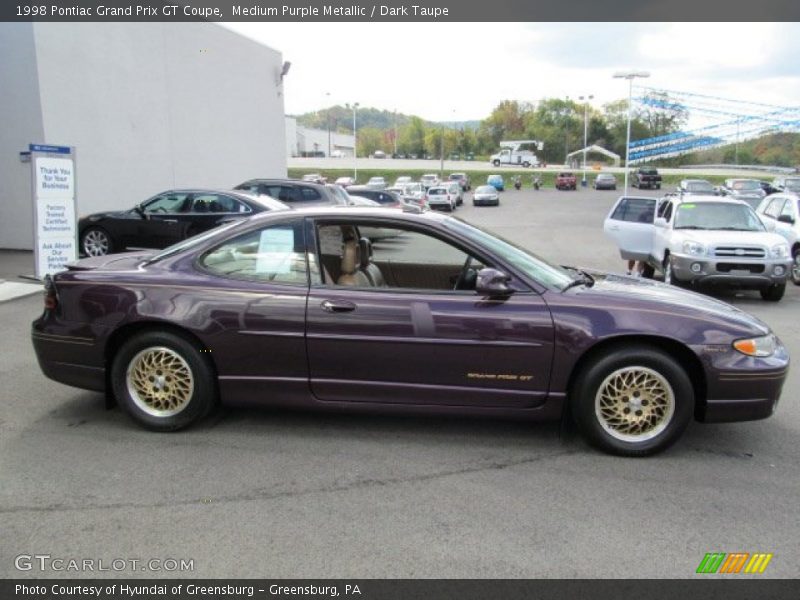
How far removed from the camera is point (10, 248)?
15.2m

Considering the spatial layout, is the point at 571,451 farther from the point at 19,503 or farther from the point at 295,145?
the point at 295,145

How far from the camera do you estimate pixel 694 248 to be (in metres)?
10.3

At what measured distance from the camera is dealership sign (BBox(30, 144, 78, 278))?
1037cm

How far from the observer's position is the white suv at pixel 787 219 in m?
12.7

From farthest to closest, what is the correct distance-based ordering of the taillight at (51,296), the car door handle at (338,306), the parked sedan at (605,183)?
1. the parked sedan at (605,183)
2. the taillight at (51,296)
3. the car door handle at (338,306)

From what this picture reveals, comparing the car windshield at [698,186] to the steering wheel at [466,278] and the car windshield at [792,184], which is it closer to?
the car windshield at [792,184]

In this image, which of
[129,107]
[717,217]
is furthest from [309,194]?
[717,217]

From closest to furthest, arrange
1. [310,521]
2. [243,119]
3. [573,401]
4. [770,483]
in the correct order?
[310,521] < [770,483] < [573,401] < [243,119]

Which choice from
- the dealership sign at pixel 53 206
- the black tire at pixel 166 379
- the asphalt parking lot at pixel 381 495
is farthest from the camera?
the dealership sign at pixel 53 206

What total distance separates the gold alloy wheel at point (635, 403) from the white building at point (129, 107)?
14.4 meters

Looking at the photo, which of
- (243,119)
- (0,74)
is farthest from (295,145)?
(0,74)

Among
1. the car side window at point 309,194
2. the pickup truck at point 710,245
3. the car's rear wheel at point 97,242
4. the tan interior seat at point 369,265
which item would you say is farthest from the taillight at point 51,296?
the car side window at point 309,194

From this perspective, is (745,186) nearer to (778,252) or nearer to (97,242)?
(778,252)
